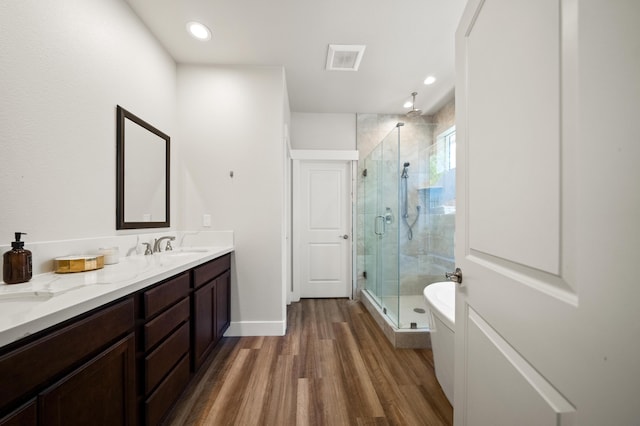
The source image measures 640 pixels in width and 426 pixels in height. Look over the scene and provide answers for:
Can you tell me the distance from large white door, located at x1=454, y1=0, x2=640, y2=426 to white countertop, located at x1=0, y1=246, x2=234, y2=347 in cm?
125

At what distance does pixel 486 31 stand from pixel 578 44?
1.43ft

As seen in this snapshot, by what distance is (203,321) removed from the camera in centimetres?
168

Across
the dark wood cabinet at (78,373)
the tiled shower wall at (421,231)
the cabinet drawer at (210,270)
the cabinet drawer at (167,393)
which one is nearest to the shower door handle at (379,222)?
the tiled shower wall at (421,231)

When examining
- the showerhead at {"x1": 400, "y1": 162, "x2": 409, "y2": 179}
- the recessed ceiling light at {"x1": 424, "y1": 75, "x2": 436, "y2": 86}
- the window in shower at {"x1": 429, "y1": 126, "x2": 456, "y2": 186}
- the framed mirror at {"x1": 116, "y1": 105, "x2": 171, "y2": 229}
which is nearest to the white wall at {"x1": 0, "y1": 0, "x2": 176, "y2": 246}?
the framed mirror at {"x1": 116, "y1": 105, "x2": 171, "y2": 229}

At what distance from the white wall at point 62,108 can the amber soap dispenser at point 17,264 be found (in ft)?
0.30

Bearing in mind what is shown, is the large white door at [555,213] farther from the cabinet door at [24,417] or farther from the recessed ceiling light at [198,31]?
the recessed ceiling light at [198,31]

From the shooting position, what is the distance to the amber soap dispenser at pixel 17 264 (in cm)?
99

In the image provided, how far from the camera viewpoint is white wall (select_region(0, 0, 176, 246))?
3.45 feet

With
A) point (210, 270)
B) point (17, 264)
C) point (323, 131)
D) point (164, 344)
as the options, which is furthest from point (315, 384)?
point (323, 131)

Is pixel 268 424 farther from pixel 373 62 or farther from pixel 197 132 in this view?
pixel 373 62

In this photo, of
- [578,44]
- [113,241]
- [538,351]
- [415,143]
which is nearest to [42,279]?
[113,241]

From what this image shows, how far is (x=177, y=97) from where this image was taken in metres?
2.28

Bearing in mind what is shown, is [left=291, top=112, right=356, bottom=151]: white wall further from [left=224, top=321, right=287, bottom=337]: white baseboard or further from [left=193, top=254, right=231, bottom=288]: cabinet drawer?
[left=224, top=321, right=287, bottom=337]: white baseboard

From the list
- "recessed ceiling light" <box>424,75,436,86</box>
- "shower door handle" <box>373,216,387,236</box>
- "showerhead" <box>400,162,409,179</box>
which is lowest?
"shower door handle" <box>373,216,387,236</box>
